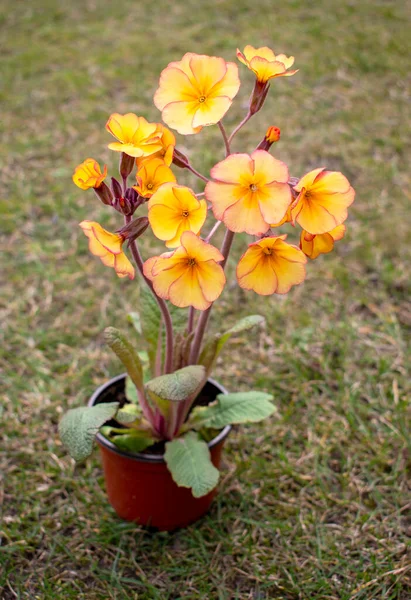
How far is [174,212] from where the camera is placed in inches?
46.2

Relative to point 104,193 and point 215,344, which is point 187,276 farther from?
point 215,344

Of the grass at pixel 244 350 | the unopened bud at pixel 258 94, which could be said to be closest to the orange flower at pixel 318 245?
the unopened bud at pixel 258 94

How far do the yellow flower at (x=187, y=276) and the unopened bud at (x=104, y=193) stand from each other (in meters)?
0.16

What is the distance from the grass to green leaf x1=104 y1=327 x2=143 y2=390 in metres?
0.40

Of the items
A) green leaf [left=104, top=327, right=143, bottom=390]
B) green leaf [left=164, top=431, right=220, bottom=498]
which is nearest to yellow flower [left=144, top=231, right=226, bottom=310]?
green leaf [left=104, top=327, right=143, bottom=390]

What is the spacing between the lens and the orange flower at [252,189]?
3.60 feet

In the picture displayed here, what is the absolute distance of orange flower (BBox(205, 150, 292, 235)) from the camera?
3.60 feet

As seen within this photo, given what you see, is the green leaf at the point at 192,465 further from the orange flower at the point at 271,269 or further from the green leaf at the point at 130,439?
the orange flower at the point at 271,269

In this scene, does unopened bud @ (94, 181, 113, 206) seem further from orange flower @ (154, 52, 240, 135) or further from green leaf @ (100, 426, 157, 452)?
green leaf @ (100, 426, 157, 452)

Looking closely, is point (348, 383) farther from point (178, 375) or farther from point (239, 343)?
point (178, 375)

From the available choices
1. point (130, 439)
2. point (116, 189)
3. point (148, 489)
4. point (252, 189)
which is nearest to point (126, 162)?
point (116, 189)

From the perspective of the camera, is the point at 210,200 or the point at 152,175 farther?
the point at 152,175

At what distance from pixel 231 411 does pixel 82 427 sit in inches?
14.6

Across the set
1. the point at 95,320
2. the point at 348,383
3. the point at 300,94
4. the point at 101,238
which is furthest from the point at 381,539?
the point at 300,94
